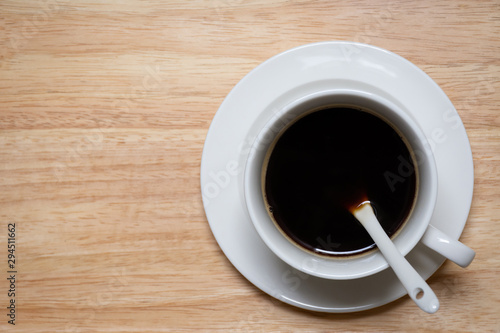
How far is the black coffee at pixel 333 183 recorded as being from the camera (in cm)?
64

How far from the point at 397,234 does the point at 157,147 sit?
41 cm

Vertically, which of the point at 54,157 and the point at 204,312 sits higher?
the point at 54,157

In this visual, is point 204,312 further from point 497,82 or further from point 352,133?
point 497,82

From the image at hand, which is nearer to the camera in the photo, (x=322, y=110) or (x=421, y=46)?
(x=322, y=110)

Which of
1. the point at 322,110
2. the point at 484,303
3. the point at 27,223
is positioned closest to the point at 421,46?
the point at 322,110

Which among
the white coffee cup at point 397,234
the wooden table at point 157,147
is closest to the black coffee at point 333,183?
the white coffee cup at point 397,234

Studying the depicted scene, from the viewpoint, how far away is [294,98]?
66cm

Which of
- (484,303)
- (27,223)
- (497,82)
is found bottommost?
(484,303)

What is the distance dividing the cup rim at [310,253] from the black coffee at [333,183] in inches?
1.9

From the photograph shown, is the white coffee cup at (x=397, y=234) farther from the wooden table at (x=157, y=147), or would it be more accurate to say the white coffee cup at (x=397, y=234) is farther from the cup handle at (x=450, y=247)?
the wooden table at (x=157, y=147)

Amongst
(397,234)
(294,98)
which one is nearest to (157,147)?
(294,98)

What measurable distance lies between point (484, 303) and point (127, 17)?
0.78m

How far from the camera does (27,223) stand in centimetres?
76

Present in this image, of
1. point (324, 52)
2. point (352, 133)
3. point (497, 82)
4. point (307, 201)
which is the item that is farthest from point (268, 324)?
point (497, 82)
